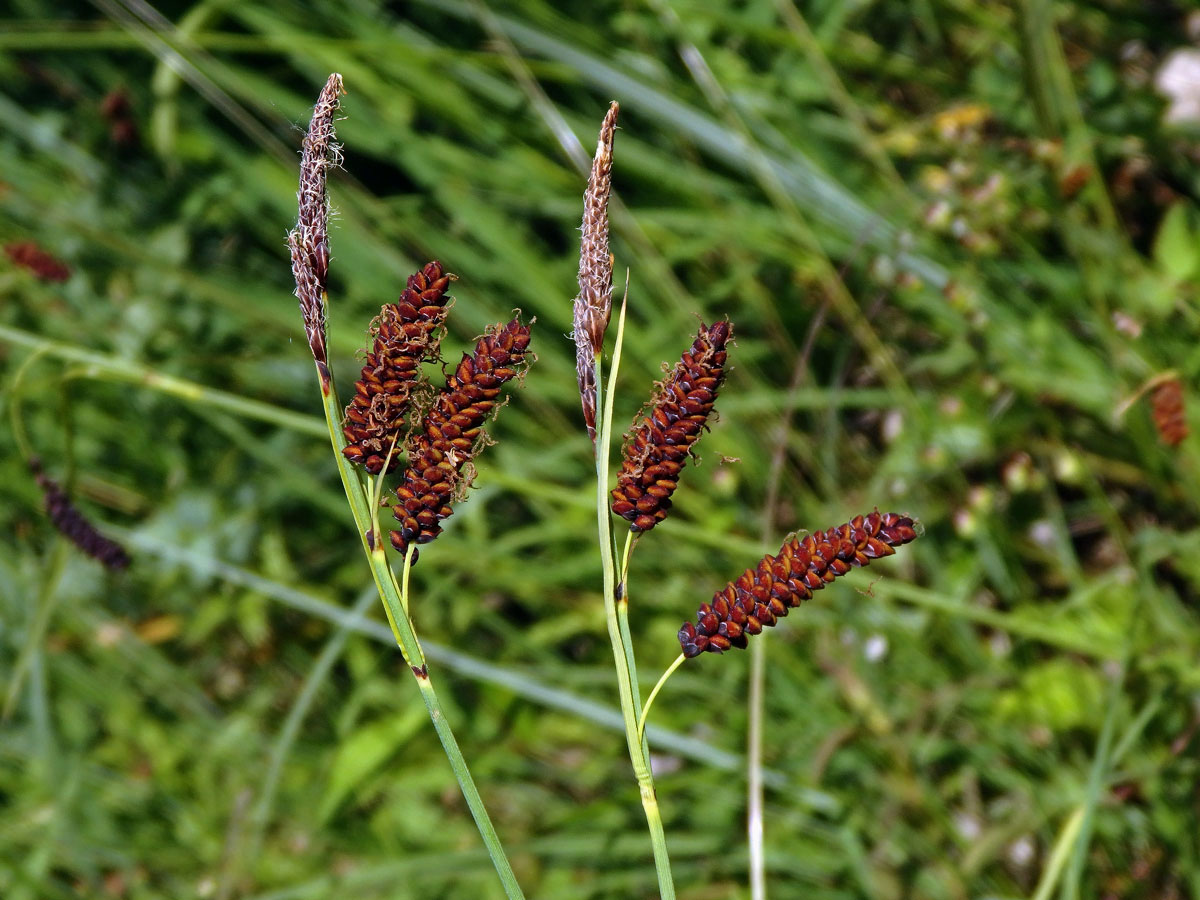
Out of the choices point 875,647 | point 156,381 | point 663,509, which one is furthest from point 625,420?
point 663,509

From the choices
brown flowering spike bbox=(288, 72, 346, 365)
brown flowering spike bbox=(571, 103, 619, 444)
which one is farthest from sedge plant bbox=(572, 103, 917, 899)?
brown flowering spike bbox=(288, 72, 346, 365)

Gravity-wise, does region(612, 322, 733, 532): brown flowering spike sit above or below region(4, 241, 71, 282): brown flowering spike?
below

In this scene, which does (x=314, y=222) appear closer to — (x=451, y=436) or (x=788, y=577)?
(x=451, y=436)

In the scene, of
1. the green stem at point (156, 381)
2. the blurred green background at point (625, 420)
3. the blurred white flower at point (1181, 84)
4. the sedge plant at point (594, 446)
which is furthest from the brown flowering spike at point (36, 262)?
the blurred white flower at point (1181, 84)

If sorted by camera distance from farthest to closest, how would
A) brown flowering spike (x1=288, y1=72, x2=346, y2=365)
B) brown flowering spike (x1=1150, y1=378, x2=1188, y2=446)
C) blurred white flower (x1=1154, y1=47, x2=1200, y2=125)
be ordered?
blurred white flower (x1=1154, y1=47, x2=1200, y2=125)
brown flowering spike (x1=1150, y1=378, x2=1188, y2=446)
brown flowering spike (x1=288, y1=72, x2=346, y2=365)

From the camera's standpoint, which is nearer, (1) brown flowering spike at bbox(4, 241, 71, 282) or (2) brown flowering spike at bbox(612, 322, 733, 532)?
(2) brown flowering spike at bbox(612, 322, 733, 532)

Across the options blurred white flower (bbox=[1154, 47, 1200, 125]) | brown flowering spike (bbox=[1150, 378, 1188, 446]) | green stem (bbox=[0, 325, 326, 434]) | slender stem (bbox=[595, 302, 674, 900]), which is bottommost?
slender stem (bbox=[595, 302, 674, 900])

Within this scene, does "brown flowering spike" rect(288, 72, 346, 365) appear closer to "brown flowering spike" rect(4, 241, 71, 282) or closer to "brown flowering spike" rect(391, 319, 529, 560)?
"brown flowering spike" rect(391, 319, 529, 560)

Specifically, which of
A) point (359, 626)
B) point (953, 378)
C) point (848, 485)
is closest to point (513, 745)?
point (359, 626)
